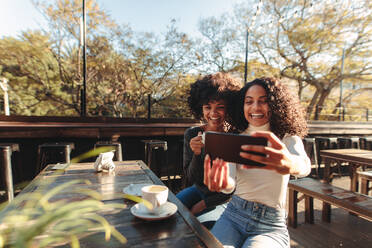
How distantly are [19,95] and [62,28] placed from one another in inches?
122

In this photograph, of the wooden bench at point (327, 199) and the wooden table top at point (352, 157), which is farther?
the wooden table top at point (352, 157)

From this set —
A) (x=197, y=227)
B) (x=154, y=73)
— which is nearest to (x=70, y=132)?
(x=197, y=227)

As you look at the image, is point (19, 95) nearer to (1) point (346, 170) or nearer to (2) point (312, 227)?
(2) point (312, 227)

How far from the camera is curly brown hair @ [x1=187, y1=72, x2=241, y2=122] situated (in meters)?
1.77

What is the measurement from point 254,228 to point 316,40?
15534mm

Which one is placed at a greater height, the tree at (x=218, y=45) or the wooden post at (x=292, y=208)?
the tree at (x=218, y=45)

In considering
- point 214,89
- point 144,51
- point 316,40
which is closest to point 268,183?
point 214,89

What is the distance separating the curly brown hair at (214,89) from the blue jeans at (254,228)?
701 millimetres

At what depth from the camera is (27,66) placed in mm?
8570

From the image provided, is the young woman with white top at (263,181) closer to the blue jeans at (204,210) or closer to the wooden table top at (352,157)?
the blue jeans at (204,210)

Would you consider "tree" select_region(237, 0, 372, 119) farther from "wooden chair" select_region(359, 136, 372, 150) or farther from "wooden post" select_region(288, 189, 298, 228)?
"wooden post" select_region(288, 189, 298, 228)

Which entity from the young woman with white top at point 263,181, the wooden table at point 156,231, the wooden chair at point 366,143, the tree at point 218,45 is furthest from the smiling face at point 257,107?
the tree at point 218,45

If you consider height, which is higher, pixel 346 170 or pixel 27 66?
pixel 27 66

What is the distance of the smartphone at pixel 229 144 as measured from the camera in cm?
84
